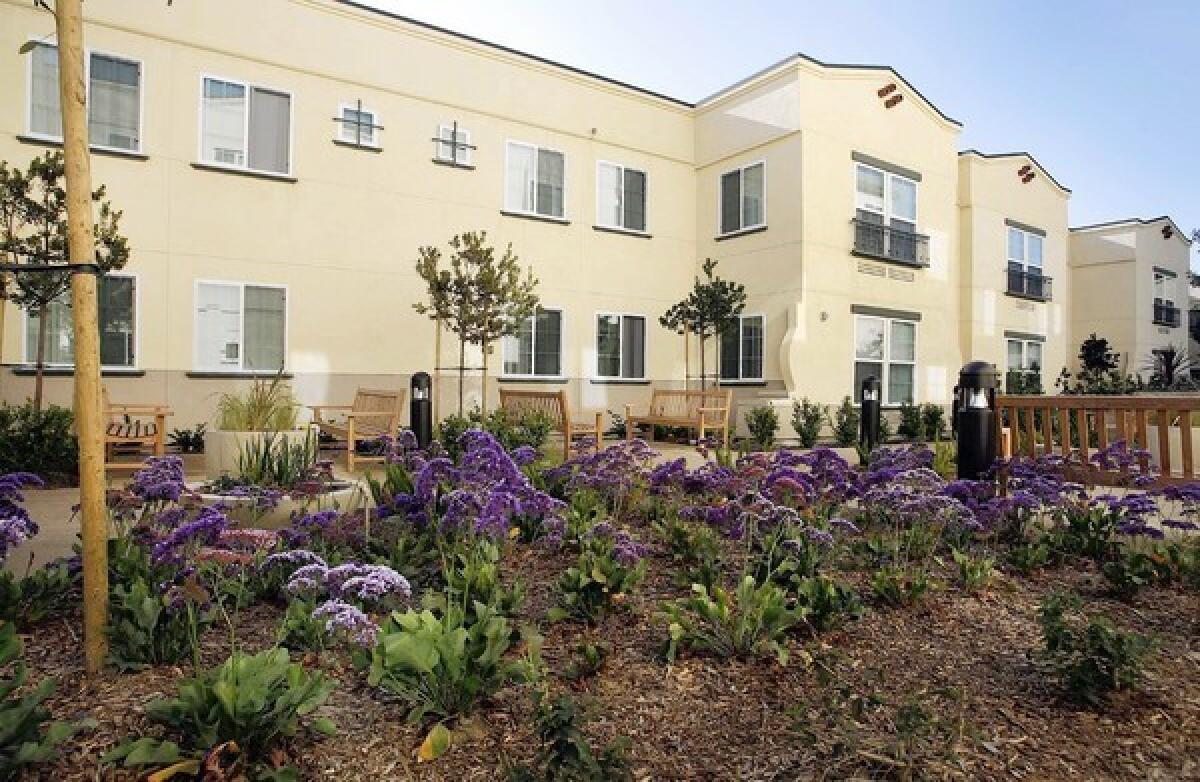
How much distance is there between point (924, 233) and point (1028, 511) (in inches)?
589

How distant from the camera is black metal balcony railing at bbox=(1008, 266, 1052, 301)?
70.1ft

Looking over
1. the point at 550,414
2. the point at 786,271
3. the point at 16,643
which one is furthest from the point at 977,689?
the point at 786,271

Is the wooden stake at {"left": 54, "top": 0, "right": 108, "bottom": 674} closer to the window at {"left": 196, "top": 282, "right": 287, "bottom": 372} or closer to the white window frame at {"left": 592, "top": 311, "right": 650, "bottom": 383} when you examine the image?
the window at {"left": 196, "top": 282, "right": 287, "bottom": 372}

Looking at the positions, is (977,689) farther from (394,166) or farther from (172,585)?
(394,166)

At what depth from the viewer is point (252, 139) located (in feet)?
41.5

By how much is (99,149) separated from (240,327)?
130 inches

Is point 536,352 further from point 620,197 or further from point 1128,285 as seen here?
point 1128,285

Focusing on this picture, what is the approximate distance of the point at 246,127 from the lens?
12.6m

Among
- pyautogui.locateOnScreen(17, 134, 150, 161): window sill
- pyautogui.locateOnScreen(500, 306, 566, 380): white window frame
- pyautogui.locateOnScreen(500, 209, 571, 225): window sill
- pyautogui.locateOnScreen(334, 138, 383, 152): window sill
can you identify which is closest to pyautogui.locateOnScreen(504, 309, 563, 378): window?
Answer: pyautogui.locateOnScreen(500, 306, 566, 380): white window frame

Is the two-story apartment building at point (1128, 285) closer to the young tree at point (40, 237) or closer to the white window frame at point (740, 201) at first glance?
the white window frame at point (740, 201)

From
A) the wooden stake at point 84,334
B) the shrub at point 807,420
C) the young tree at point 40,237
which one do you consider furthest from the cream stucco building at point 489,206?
the wooden stake at point 84,334

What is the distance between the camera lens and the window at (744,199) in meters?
16.6

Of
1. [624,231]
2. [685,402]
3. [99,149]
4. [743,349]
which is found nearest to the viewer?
[99,149]

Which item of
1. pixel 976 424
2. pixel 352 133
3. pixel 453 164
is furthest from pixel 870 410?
pixel 352 133
